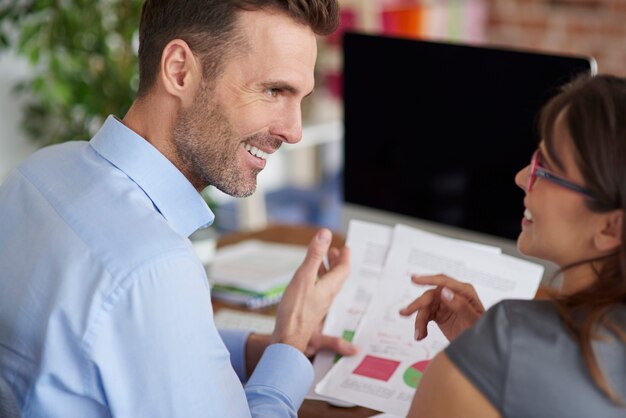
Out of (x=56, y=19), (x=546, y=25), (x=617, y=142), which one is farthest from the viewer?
(x=546, y=25)

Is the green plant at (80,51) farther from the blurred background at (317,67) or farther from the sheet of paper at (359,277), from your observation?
the sheet of paper at (359,277)

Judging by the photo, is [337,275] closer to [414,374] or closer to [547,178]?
[414,374]

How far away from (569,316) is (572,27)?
3.60m

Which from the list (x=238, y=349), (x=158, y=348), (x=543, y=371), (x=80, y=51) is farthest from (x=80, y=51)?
(x=543, y=371)

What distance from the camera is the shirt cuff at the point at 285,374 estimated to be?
1377mm

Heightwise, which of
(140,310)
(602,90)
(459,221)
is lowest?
(459,221)

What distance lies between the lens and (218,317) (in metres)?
1.90

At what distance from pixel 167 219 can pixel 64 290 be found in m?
0.22

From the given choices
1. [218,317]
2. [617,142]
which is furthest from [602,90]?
[218,317]

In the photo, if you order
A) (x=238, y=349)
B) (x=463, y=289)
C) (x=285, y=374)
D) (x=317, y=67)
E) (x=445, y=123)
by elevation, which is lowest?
(x=317, y=67)

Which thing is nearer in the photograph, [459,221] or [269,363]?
[269,363]

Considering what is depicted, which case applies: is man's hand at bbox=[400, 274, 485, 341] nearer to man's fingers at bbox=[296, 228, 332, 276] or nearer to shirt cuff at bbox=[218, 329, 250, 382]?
man's fingers at bbox=[296, 228, 332, 276]

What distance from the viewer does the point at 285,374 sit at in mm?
1390

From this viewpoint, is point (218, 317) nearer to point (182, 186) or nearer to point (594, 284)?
point (182, 186)
